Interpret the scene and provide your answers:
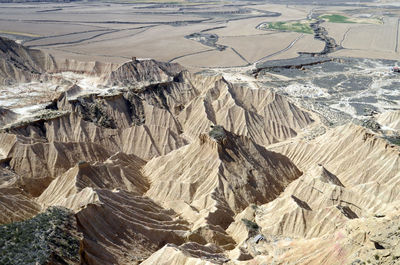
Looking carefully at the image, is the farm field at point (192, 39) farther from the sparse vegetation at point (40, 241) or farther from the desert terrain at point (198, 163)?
the sparse vegetation at point (40, 241)

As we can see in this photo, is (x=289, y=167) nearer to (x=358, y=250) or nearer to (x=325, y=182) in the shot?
(x=325, y=182)

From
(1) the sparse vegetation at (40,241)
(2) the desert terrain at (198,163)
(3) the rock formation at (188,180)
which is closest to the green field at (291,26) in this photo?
(2) the desert terrain at (198,163)

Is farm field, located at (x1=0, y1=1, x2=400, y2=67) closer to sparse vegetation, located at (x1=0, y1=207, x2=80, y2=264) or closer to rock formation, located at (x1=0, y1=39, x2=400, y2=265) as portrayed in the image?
rock formation, located at (x1=0, y1=39, x2=400, y2=265)

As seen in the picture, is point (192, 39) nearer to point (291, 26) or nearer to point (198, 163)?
point (291, 26)

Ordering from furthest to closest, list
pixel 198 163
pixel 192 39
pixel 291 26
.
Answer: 1. pixel 291 26
2. pixel 192 39
3. pixel 198 163

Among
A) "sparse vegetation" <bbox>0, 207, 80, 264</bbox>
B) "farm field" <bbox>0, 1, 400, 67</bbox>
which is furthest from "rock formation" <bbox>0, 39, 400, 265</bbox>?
"farm field" <bbox>0, 1, 400, 67</bbox>

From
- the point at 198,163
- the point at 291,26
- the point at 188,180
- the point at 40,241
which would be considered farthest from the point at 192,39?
the point at 40,241
